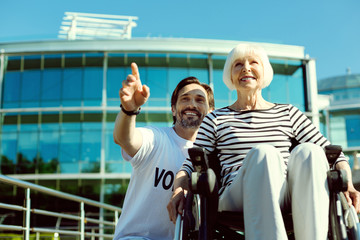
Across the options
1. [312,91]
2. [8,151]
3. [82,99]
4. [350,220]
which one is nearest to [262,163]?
[350,220]

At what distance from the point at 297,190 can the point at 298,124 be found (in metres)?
0.77

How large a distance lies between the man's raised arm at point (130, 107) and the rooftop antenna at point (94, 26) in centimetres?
2410

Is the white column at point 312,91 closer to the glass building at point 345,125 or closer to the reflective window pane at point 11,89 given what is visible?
the glass building at point 345,125

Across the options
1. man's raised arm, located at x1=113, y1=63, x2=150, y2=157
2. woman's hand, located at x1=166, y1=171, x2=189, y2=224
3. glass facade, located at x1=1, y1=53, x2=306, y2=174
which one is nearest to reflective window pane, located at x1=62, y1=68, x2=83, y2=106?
glass facade, located at x1=1, y1=53, x2=306, y2=174

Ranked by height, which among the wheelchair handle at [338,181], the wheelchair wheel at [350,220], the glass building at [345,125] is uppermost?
the glass building at [345,125]

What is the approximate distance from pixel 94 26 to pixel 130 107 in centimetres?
2560

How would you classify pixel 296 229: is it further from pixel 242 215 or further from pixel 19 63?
pixel 19 63

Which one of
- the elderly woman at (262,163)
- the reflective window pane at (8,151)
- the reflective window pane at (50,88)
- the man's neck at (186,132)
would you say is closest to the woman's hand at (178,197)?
the elderly woman at (262,163)

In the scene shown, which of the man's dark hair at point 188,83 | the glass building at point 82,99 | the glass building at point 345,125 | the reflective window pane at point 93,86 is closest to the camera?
the man's dark hair at point 188,83

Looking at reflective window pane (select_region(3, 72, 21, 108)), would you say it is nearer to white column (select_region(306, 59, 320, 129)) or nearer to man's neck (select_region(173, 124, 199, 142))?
white column (select_region(306, 59, 320, 129))

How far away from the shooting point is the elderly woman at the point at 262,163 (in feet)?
6.21

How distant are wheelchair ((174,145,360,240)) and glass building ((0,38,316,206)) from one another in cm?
1973

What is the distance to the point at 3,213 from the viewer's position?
2086cm

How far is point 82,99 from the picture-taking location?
22.4 meters
